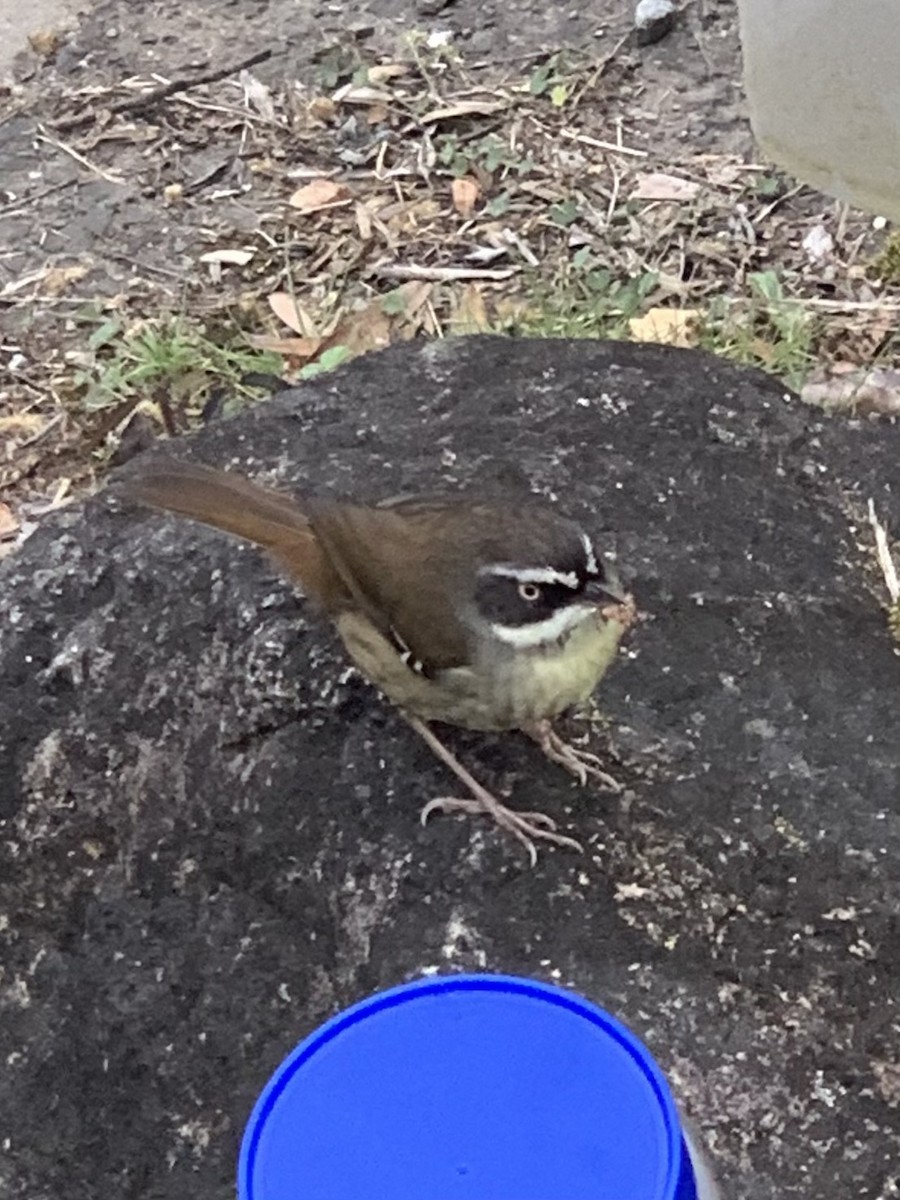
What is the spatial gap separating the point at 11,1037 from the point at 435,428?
5.14 feet

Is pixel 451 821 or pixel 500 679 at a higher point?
pixel 500 679

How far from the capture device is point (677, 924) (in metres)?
2.93

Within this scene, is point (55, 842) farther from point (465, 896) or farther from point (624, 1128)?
point (624, 1128)

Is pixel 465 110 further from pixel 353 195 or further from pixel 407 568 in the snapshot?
pixel 407 568

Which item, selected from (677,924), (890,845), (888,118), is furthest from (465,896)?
(888,118)

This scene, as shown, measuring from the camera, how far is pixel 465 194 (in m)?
6.25

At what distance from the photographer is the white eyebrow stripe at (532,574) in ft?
9.87

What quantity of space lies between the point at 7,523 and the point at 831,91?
8.89ft

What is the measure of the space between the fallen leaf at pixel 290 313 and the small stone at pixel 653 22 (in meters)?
1.79

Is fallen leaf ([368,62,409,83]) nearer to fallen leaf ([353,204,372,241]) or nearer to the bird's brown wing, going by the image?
fallen leaf ([353,204,372,241])

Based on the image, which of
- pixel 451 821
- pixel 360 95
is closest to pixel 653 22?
pixel 360 95

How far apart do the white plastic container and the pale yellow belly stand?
1.58m

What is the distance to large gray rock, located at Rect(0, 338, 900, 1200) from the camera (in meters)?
2.86

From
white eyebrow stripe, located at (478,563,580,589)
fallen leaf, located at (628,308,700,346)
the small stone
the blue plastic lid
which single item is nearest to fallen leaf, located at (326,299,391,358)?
fallen leaf, located at (628,308,700,346)
